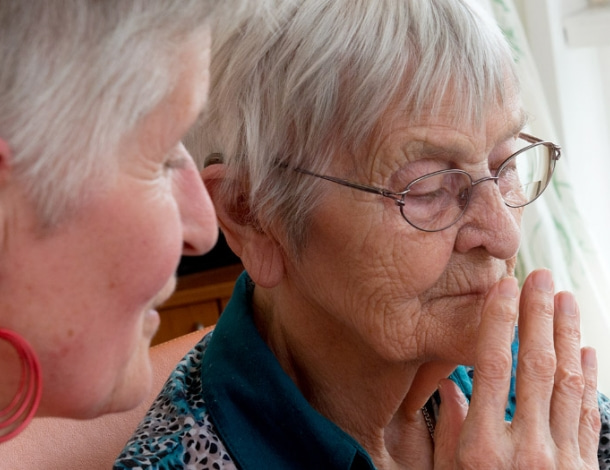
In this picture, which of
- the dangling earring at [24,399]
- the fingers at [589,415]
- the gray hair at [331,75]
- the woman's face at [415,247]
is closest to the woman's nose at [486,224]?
the woman's face at [415,247]

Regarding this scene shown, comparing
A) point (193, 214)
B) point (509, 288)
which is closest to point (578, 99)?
point (509, 288)

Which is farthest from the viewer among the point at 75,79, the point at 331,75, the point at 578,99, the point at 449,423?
the point at 578,99

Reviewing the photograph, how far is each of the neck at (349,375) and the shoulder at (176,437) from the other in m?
0.16

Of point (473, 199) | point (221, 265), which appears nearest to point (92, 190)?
point (473, 199)

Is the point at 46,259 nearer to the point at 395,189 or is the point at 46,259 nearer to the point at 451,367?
the point at 395,189

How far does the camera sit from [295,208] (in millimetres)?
1231

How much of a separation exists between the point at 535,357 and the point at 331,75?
477mm

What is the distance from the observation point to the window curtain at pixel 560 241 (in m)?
2.05

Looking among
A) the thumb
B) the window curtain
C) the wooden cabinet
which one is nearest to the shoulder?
the thumb

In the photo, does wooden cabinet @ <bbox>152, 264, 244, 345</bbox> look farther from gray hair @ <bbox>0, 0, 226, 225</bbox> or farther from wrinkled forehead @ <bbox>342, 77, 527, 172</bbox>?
gray hair @ <bbox>0, 0, 226, 225</bbox>

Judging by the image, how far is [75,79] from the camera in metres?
0.68

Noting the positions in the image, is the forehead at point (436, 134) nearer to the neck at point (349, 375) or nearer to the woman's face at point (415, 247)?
the woman's face at point (415, 247)

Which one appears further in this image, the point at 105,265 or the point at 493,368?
the point at 493,368

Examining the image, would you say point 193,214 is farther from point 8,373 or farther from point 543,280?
point 543,280
